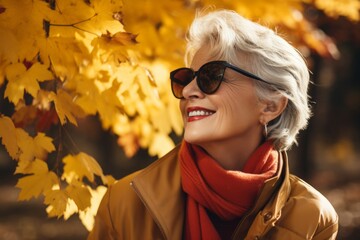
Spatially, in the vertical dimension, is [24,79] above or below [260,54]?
below

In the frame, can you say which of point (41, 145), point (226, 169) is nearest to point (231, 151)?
point (226, 169)

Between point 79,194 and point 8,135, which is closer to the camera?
point 8,135

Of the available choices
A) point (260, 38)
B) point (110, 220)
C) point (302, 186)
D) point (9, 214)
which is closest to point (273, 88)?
point (260, 38)

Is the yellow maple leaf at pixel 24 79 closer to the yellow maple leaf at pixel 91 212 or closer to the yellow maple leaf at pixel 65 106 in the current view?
the yellow maple leaf at pixel 65 106

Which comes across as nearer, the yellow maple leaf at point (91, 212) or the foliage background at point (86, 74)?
the foliage background at point (86, 74)

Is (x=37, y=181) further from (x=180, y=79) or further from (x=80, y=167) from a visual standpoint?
(x=180, y=79)

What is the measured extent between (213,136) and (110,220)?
22.1 inches

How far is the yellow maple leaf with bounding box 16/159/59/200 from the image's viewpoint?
252 cm

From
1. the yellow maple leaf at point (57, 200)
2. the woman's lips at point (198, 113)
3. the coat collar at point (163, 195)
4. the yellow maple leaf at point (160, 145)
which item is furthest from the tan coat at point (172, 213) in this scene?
the yellow maple leaf at point (160, 145)

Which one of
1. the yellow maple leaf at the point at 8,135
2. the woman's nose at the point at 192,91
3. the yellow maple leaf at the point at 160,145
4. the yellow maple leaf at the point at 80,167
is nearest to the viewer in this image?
the yellow maple leaf at the point at 8,135

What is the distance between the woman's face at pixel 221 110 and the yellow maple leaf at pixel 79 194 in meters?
0.52

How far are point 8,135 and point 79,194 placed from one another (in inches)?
17.9

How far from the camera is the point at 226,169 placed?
8.60 feet

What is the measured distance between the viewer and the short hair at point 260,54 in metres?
2.49
